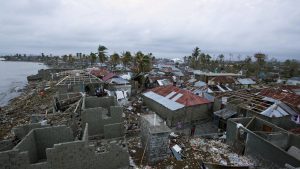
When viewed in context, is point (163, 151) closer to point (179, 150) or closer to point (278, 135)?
point (179, 150)

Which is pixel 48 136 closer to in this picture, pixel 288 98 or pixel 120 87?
pixel 120 87

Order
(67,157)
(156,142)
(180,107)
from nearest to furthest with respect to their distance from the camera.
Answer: (67,157) < (156,142) < (180,107)

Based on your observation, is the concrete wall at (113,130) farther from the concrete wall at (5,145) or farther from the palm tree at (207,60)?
the palm tree at (207,60)

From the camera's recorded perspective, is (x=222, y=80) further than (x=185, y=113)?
Yes

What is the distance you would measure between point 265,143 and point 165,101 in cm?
1221

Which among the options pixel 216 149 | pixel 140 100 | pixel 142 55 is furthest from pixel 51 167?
pixel 142 55

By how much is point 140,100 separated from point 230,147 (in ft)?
50.5

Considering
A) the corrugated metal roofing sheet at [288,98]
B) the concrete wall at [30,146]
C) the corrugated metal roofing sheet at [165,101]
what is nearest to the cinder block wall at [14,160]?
the concrete wall at [30,146]

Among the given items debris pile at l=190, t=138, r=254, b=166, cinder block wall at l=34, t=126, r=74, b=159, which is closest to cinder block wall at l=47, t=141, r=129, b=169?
cinder block wall at l=34, t=126, r=74, b=159

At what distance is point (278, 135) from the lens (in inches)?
502

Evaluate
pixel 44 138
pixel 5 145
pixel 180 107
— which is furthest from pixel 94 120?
pixel 180 107

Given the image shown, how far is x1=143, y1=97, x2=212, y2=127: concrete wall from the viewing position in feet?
65.8

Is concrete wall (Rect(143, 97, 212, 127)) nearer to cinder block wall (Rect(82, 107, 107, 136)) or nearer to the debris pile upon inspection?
the debris pile

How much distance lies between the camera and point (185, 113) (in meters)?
20.3
